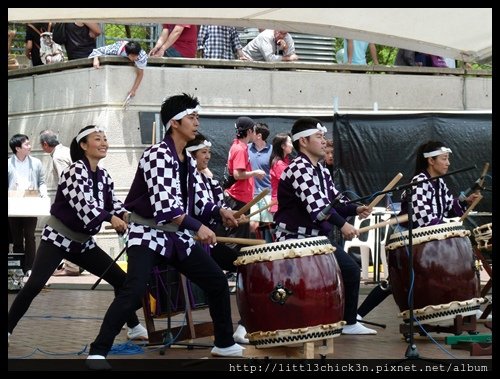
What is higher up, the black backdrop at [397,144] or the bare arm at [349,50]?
the bare arm at [349,50]

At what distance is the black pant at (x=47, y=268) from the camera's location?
8406 millimetres

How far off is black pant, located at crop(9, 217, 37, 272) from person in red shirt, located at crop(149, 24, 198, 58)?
334cm

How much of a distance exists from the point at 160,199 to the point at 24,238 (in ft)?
22.0

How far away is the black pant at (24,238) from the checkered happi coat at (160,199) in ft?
20.2

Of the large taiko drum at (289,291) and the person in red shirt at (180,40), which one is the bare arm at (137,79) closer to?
the person in red shirt at (180,40)

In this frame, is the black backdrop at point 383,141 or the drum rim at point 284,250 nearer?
the drum rim at point 284,250

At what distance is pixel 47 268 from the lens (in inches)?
335

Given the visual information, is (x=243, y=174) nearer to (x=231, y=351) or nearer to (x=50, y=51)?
(x=231, y=351)

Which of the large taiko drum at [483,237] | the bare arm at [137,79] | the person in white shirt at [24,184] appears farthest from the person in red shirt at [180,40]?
the large taiko drum at [483,237]

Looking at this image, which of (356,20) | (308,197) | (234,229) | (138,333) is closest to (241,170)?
(234,229)

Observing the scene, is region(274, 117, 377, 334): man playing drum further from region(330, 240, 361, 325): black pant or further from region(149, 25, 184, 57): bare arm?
region(149, 25, 184, 57): bare arm

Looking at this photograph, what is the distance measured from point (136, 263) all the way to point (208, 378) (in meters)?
0.98

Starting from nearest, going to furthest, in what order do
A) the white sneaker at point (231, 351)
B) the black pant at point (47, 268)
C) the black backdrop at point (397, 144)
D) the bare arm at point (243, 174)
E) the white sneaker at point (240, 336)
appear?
1. the white sneaker at point (231, 351)
2. the black pant at point (47, 268)
3. the white sneaker at point (240, 336)
4. the bare arm at point (243, 174)
5. the black backdrop at point (397, 144)

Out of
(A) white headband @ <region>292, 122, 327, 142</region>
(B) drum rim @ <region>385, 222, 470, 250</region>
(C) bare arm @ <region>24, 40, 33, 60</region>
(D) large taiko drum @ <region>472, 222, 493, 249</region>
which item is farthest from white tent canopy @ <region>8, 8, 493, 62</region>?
(C) bare arm @ <region>24, 40, 33, 60</region>
